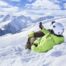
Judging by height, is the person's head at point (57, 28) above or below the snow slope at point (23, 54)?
above

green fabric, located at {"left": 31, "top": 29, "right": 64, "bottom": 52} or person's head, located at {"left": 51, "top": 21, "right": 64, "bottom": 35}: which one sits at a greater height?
person's head, located at {"left": 51, "top": 21, "right": 64, "bottom": 35}

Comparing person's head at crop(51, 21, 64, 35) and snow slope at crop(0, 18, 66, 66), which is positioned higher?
person's head at crop(51, 21, 64, 35)

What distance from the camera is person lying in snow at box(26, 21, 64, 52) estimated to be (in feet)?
3.45

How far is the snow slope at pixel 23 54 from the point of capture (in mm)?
1022

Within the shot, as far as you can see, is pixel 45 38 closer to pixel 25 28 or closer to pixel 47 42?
pixel 47 42

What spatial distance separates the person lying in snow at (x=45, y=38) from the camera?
1.05m

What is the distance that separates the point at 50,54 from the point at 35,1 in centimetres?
31

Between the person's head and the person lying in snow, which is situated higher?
the person's head

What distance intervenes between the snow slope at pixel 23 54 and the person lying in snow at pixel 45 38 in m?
0.02

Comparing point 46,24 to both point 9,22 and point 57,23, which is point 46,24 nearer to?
point 57,23

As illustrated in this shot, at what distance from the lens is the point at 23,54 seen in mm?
1062

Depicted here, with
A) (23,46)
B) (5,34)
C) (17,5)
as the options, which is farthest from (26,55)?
(17,5)

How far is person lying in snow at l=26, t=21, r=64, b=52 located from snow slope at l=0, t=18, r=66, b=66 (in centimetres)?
2

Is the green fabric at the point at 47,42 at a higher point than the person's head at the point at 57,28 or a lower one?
lower
